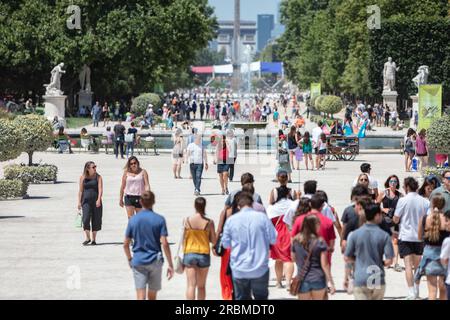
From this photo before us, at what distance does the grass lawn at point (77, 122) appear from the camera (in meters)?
62.2

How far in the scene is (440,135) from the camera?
2923 cm

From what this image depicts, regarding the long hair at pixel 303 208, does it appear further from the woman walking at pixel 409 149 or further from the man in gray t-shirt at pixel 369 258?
the woman walking at pixel 409 149

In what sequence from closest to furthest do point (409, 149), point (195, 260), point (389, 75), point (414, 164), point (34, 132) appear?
point (195, 260) → point (34, 132) → point (409, 149) → point (414, 164) → point (389, 75)

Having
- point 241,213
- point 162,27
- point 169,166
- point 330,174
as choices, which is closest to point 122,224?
point 241,213

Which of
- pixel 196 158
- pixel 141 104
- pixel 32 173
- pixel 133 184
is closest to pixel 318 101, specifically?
pixel 141 104

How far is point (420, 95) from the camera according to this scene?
1315 inches

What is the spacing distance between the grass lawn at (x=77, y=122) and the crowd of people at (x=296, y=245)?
46845mm

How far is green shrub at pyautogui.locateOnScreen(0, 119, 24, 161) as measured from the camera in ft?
87.3

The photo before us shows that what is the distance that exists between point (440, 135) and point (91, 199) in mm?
12420

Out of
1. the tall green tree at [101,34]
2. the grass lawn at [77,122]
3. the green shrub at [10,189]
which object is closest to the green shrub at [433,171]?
the green shrub at [10,189]

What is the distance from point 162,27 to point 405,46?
56.7 ft

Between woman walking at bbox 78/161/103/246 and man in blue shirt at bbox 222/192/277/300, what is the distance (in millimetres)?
6809

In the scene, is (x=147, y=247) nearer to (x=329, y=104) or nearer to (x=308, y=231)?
(x=308, y=231)

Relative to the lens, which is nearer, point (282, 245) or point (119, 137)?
point (282, 245)
